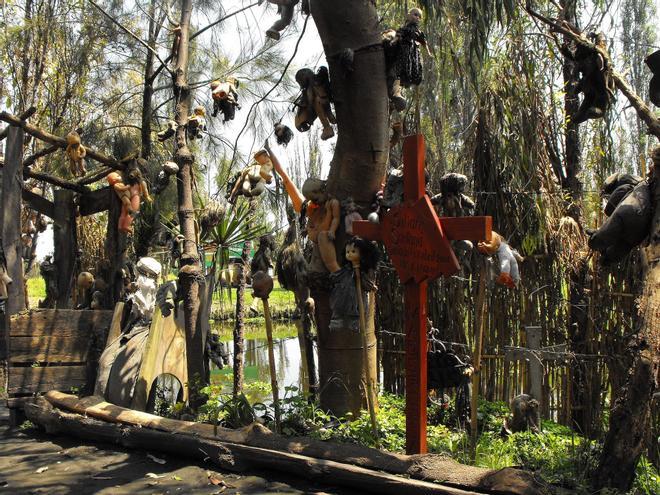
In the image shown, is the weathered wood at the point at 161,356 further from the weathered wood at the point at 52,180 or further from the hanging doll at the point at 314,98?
the weathered wood at the point at 52,180

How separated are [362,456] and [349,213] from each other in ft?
5.97

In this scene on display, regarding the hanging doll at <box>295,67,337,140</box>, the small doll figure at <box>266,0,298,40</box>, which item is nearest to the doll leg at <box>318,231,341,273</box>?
the hanging doll at <box>295,67,337,140</box>

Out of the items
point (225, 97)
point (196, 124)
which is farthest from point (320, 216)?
point (196, 124)

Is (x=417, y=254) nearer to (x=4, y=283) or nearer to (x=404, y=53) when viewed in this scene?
(x=404, y=53)

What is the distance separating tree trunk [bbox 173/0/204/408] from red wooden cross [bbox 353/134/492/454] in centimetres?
255

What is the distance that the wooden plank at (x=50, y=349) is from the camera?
6766mm

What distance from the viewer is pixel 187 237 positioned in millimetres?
7004

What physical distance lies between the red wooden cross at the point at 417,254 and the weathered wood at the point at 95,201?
5467 millimetres

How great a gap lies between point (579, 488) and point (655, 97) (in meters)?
2.27

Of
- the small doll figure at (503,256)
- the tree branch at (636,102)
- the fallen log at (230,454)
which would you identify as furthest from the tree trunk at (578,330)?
the fallen log at (230,454)

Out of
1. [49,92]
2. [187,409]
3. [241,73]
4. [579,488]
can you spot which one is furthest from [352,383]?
[49,92]

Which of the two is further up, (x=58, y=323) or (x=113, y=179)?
(x=113, y=179)

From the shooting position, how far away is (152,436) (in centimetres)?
527

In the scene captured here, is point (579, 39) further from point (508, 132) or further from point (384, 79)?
point (508, 132)
